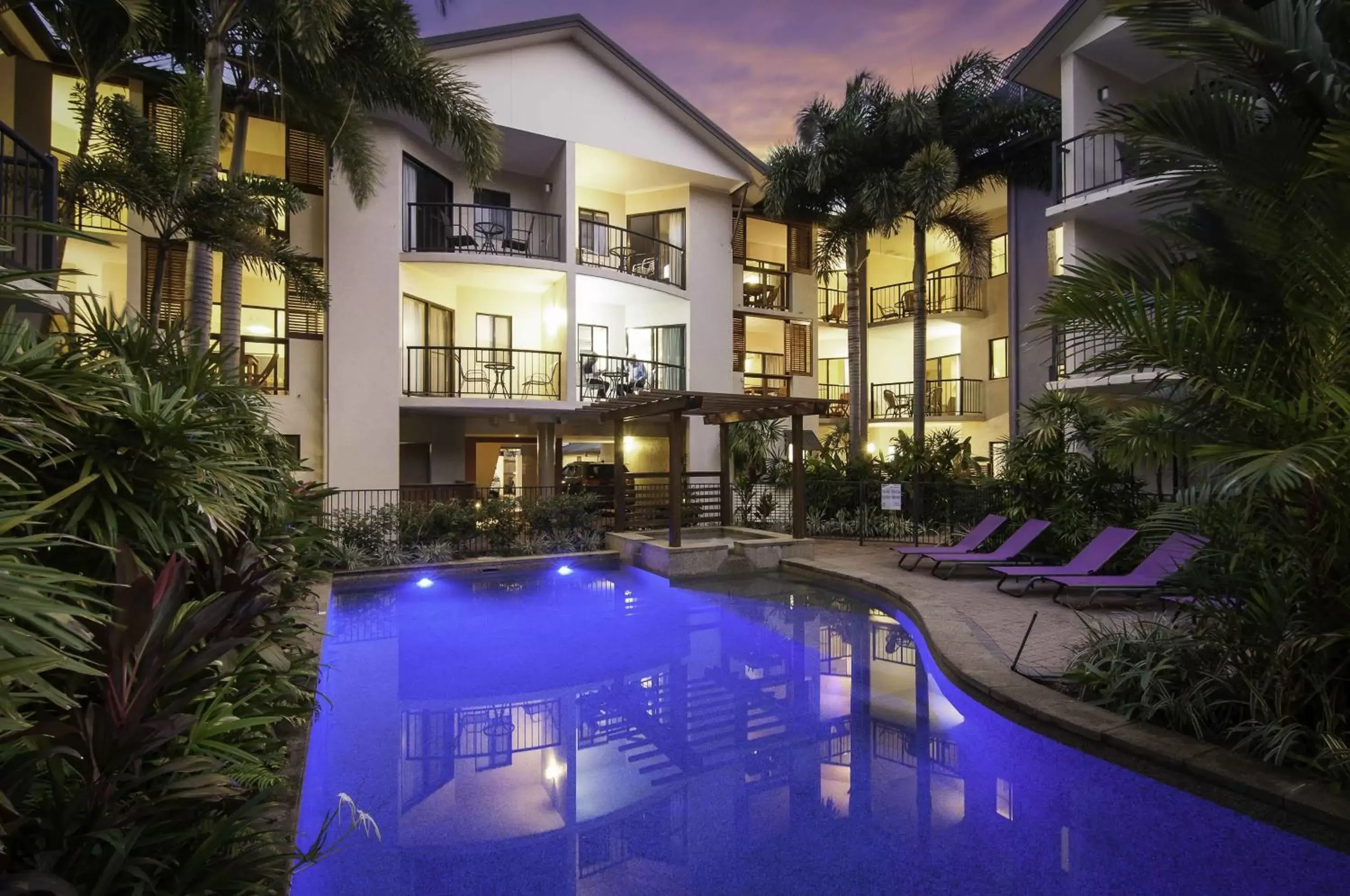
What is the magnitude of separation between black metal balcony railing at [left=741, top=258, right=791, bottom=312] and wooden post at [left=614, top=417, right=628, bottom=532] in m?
9.03

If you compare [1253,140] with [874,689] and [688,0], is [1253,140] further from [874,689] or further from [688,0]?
[688,0]

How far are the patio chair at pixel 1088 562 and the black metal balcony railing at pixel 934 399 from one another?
11002mm

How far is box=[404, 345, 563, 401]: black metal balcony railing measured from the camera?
16.3 m

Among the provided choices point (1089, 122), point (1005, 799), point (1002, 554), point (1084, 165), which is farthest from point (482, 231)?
point (1005, 799)

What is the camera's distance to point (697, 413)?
14.4 m

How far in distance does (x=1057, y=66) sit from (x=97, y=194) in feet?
54.0

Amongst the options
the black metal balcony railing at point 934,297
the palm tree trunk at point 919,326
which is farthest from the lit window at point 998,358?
the palm tree trunk at point 919,326

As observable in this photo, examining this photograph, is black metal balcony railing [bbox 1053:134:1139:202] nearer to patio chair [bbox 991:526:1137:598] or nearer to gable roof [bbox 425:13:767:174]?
patio chair [bbox 991:526:1137:598]

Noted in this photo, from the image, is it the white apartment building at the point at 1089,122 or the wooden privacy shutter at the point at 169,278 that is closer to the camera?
the white apartment building at the point at 1089,122

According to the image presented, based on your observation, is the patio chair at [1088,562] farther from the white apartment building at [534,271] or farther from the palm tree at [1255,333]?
the white apartment building at [534,271]

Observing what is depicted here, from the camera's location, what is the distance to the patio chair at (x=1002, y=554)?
425 inches

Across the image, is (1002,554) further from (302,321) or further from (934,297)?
(934,297)

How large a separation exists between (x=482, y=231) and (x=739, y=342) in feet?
26.3

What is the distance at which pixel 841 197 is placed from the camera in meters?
19.4
